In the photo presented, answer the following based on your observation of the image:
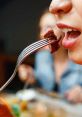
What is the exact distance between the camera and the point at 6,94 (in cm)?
165

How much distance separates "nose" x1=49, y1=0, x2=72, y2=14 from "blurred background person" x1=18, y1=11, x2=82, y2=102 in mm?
992

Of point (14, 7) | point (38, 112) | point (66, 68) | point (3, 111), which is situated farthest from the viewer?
point (14, 7)

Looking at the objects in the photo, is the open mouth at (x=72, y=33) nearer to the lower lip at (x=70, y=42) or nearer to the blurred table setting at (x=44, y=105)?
the lower lip at (x=70, y=42)

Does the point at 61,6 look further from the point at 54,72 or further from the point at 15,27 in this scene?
the point at 15,27

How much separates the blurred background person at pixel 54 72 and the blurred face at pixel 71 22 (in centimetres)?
99

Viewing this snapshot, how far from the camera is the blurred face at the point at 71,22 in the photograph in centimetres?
44

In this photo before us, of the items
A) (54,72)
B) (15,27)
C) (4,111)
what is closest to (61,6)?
(4,111)

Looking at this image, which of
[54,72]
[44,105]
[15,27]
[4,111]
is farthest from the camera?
[15,27]

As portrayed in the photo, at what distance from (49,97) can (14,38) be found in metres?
2.57

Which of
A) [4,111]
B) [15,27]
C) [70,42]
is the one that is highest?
[70,42]

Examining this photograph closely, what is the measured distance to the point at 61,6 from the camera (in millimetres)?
453

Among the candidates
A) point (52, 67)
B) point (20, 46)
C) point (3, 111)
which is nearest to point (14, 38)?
point (20, 46)

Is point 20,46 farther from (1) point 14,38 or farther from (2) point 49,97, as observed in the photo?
(2) point 49,97

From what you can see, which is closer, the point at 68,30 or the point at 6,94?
the point at 68,30
